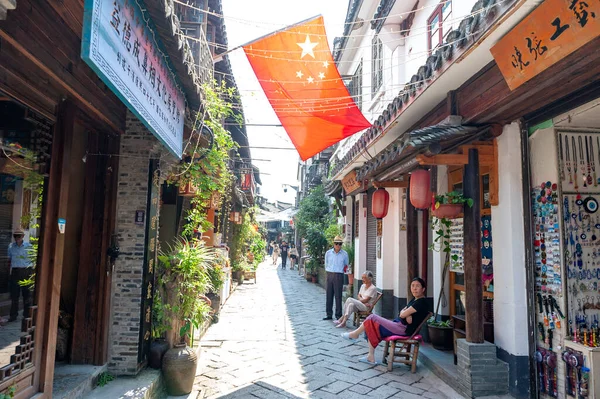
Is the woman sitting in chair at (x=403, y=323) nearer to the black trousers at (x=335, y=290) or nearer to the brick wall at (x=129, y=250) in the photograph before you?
the black trousers at (x=335, y=290)

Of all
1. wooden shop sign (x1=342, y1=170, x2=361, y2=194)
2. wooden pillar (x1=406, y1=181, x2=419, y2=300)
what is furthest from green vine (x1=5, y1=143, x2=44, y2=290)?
wooden shop sign (x1=342, y1=170, x2=361, y2=194)

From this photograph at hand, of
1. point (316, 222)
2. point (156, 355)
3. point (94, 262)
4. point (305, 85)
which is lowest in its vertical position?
point (156, 355)

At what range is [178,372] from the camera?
15.4 ft

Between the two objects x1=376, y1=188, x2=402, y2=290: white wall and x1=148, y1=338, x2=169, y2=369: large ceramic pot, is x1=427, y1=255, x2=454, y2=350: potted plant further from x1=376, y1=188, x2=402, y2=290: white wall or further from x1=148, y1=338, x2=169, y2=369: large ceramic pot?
x1=148, y1=338, x2=169, y2=369: large ceramic pot

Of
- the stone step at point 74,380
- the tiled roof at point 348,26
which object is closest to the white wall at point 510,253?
the stone step at point 74,380

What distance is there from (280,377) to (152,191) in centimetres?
299

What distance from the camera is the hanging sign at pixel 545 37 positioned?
2766 millimetres

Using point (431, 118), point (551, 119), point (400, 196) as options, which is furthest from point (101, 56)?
point (400, 196)

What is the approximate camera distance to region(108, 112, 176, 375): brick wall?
4723 mm

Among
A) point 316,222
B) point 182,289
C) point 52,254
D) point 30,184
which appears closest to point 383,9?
point 182,289

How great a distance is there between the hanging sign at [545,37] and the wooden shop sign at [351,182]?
583 cm

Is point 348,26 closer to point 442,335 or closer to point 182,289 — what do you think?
point 442,335

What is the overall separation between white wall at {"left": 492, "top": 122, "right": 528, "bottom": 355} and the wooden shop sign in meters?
4.60

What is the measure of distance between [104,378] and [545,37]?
543 centimetres
